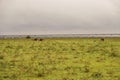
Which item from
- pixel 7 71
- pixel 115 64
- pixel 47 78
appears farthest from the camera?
pixel 115 64

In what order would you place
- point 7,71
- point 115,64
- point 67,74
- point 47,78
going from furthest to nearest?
point 115,64 < point 7,71 < point 67,74 < point 47,78

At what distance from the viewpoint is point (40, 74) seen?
21.8 m

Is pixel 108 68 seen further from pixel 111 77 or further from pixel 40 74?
pixel 40 74

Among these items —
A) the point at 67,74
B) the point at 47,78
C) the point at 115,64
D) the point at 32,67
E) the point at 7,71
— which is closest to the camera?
the point at 47,78

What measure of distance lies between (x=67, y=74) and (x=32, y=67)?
14.6ft

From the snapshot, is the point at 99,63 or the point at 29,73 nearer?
the point at 29,73

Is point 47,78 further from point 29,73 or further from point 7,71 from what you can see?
point 7,71

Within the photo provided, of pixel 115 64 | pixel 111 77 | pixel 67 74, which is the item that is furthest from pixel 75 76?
pixel 115 64

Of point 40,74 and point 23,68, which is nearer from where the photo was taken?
point 40,74

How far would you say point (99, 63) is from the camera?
28297 millimetres

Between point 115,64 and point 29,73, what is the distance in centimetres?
851

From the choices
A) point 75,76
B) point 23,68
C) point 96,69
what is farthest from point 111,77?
point 23,68

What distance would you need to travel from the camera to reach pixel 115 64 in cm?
2744

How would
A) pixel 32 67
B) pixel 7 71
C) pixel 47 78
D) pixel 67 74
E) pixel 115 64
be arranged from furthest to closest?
pixel 115 64, pixel 32 67, pixel 7 71, pixel 67 74, pixel 47 78
